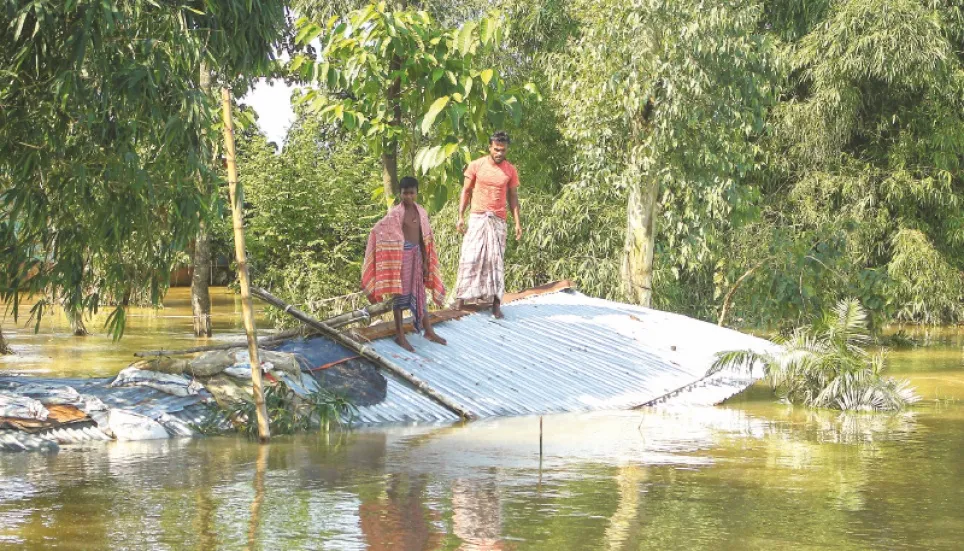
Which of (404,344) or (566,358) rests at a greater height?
(404,344)

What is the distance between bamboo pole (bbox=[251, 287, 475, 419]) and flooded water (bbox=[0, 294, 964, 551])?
41 cm

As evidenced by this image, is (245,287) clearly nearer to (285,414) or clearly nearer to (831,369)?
(285,414)

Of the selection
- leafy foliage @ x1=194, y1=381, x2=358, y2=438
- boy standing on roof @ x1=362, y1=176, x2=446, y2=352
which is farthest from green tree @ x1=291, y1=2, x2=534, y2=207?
leafy foliage @ x1=194, y1=381, x2=358, y2=438

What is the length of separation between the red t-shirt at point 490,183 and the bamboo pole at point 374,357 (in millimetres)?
2284

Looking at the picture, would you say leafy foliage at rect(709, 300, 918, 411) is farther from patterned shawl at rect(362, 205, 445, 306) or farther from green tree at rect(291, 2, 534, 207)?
green tree at rect(291, 2, 534, 207)

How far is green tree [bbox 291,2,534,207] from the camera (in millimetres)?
13141

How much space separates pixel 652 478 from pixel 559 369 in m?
3.80

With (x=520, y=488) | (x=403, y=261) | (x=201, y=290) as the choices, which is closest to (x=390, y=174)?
(x=201, y=290)

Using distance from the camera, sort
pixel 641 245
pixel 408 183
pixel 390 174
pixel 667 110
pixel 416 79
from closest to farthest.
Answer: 1. pixel 408 183
2. pixel 416 79
3. pixel 667 110
4. pixel 641 245
5. pixel 390 174

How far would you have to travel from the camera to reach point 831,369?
1108 cm

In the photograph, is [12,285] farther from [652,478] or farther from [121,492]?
[652,478]

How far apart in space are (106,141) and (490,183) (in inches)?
172

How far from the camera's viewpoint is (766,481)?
7273 millimetres

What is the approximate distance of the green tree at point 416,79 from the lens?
1314 centimetres
